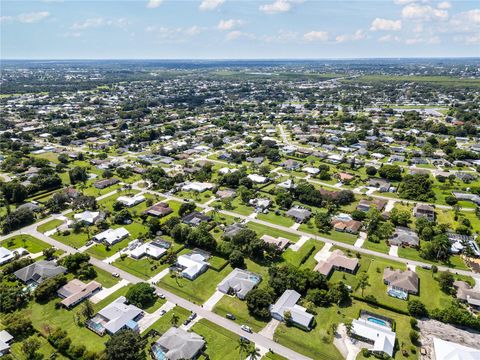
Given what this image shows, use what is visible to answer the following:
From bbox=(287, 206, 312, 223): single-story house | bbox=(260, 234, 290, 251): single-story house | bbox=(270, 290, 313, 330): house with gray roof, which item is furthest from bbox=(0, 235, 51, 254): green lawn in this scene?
bbox=(287, 206, 312, 223): single-story house

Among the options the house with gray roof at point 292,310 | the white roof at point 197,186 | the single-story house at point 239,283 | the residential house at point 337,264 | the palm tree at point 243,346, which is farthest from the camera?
the white roof at point 197,186

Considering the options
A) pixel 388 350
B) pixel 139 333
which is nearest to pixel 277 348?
pixel 388 350

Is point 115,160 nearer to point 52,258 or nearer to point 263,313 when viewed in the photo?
point 52,258

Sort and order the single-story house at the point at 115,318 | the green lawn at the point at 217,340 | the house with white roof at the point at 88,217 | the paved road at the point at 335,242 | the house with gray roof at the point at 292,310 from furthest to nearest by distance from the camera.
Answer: the house with white roof at the point at 88,217 < the paved road at the point at 335,242 < the house with gray roof at the point at 292,310 < the single-story house at the point at 115,318 < the green lawn at the point at 217,340

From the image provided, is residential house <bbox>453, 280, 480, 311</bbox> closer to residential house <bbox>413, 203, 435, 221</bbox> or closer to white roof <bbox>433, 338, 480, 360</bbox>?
white roof <bbox>433, 338, 480, 360</bbox>

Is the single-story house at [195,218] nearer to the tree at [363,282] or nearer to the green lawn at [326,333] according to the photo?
the green lawn at [326,333]

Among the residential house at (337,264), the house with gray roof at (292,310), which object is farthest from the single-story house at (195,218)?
the house with gray roof at (292,310)
